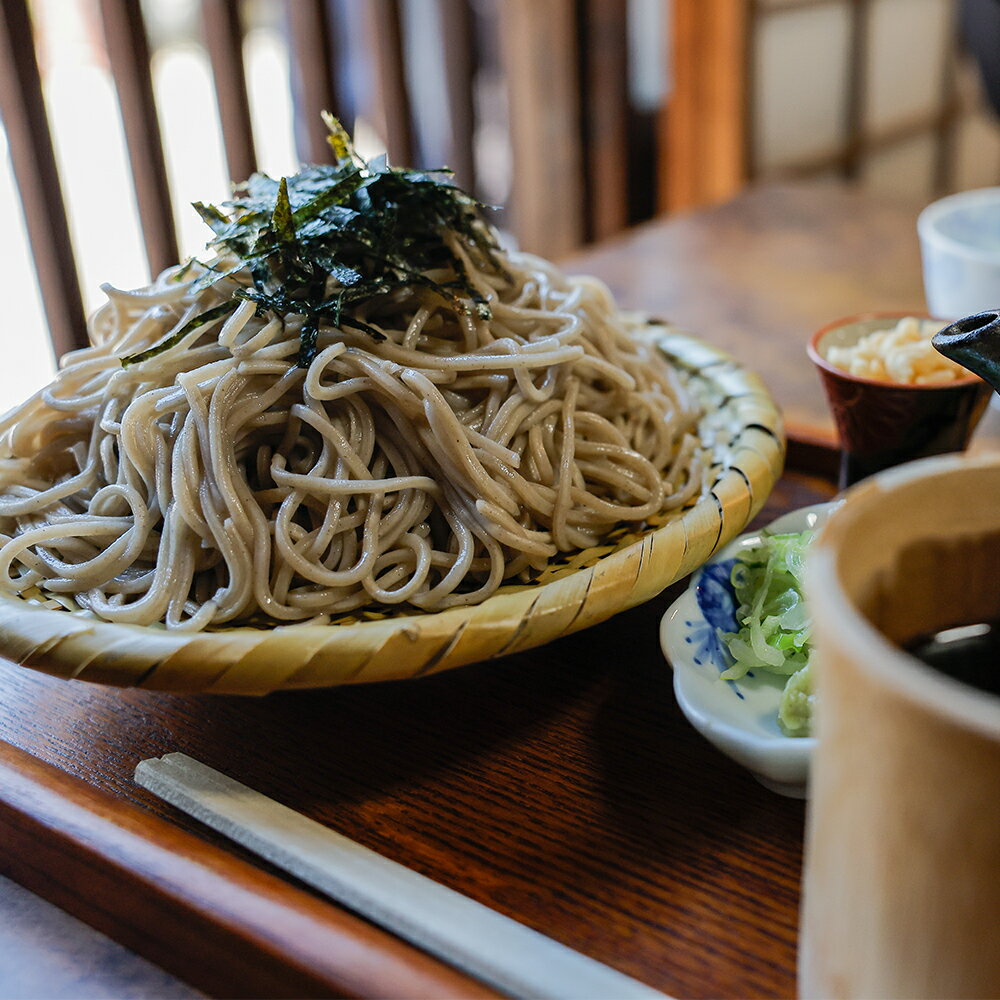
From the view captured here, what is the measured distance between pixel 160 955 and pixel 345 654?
12.1 inches

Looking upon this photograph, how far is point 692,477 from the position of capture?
4.63 ft

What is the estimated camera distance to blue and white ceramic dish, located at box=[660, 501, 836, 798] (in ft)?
3.19

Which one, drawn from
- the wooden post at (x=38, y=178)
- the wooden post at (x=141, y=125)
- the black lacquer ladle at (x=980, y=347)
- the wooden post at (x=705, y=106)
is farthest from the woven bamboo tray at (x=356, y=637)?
the wooden post at (x=705, y=106)

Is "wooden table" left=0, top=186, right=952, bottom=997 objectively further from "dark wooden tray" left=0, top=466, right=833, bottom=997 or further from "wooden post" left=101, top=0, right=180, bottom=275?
"wooden post" left=101, top=0, right=180, bottom=275

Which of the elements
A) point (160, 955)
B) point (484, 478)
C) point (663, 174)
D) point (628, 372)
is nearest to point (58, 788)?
point (160, 955)

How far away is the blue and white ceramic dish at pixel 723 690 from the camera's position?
971 millimetres

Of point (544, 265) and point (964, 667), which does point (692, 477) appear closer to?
point (544, 265)

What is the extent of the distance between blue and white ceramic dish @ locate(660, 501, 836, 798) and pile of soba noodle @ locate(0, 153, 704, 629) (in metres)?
0.17

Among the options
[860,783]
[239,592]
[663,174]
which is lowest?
[663,174]

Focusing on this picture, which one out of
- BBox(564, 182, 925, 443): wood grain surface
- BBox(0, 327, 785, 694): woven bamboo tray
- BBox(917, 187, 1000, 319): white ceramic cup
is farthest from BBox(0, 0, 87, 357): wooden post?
BBox(917, 187, 1000, 319): white ceramic cup

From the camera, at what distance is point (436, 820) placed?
1.06 m

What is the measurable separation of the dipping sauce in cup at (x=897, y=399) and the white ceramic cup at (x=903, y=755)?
68 centimetres

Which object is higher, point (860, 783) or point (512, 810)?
point (860, 783)

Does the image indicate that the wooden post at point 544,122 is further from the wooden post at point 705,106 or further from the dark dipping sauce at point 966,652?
the dark dipping sauce at point 966,652
